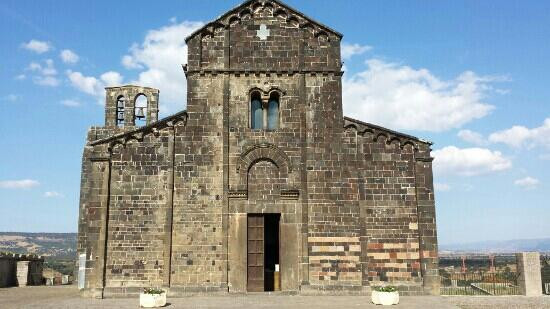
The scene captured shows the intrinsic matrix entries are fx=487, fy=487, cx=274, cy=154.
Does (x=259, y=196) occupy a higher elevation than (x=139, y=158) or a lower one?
lower

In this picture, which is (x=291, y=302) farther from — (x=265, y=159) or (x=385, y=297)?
(x=265, y=159)

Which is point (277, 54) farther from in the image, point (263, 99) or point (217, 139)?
point (217, 139)

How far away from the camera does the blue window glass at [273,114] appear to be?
66.8 feet

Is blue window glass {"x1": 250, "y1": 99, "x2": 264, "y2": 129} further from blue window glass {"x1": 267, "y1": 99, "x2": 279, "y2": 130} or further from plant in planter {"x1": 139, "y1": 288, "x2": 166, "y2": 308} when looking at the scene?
plant in planter {"x1": 139, "y1": 288, "x2": 166, "y2": 308}

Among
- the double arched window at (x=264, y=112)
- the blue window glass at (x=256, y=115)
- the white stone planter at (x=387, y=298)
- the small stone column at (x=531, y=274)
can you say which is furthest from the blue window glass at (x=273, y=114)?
the small stone column at (x=531, y=274)

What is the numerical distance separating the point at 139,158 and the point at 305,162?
262 inches

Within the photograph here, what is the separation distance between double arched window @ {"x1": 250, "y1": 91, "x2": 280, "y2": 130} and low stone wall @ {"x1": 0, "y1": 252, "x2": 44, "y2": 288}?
17106 millimetres

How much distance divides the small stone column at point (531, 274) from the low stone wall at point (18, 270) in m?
26.1

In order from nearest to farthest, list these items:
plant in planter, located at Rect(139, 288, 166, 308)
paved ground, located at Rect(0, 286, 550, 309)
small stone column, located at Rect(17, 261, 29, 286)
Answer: plant in planter, located at Rect(139, 288, 166, 308) → paved ground, located at Rect(0, 286, 550, 309) → small stone column, located at Rect(17, 261, 29, 286)

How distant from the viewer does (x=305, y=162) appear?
776 inches

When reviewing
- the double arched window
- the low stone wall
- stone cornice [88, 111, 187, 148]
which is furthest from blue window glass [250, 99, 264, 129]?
the low stone wall

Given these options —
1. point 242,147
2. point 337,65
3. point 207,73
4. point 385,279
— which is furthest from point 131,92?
point 385,279

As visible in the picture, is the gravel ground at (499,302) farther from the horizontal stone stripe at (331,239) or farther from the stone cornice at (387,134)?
the stone cornice at (387,134)

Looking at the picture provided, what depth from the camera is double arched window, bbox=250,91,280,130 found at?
66.6 ft
